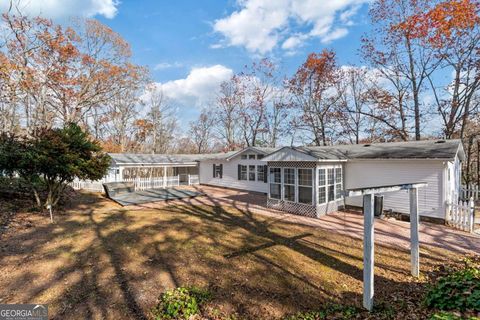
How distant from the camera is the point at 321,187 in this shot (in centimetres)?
1023

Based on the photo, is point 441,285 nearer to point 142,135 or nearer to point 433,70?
point 433,70

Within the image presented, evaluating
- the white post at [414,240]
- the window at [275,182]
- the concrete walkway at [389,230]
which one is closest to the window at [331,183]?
the concrete walkway at [389,230]

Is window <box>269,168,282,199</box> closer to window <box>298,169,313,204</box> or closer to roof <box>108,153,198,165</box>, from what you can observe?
window <box>298,169,313,204</box>

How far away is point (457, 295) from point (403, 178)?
7.81 m

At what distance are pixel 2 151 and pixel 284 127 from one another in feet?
81.1

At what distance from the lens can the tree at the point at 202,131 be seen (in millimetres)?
36844

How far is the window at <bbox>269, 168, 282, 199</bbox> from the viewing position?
11383 millimetres

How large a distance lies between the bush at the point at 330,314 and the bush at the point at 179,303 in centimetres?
155

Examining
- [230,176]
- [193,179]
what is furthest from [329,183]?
[193,179]

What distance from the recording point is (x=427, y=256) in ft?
20.0

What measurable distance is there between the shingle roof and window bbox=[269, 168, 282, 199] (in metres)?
1.77

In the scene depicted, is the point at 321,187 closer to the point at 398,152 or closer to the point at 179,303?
the point at 398,152

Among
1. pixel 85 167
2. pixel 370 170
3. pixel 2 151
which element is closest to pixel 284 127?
pixel 370 170

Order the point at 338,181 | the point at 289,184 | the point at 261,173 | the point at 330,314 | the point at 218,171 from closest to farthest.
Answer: the point at 330,314
the point at 289,184
the point at 338,181
the point at 261,173
the point at 218,171
